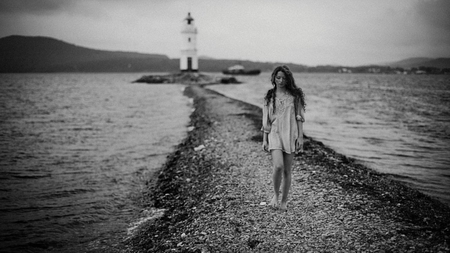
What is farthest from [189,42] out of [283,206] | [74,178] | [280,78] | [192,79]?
[283,206]

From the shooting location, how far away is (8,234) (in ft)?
22.4

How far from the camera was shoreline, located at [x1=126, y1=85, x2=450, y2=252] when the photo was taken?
5.00 meters

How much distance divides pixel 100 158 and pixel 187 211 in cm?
791

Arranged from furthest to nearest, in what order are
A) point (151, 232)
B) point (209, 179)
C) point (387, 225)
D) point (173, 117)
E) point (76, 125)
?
point (173, 117) → point (76, 125) → point (209, 179) → point (151, 232) → point (387, 225)

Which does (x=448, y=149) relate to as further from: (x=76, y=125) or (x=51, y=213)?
(x=76, y=125)

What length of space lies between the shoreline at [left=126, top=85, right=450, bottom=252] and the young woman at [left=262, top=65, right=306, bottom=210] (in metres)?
1.21

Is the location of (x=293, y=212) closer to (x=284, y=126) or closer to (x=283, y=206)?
(x=283, y=206)

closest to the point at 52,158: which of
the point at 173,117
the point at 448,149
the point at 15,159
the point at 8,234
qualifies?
the point at 15,159

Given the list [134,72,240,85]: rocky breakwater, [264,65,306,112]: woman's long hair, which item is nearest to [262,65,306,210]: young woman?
[264,65,306,112]: woman's long hair

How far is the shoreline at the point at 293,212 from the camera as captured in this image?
16.4 feet

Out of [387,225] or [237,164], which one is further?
[237,164]

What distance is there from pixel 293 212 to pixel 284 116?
1.98 metres

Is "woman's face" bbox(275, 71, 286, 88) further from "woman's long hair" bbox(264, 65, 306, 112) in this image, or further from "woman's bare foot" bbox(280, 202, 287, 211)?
"woman's bare foot" bbox(280, 202, 287, 211)

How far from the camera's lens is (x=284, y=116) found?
5.70m
